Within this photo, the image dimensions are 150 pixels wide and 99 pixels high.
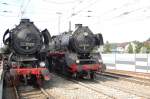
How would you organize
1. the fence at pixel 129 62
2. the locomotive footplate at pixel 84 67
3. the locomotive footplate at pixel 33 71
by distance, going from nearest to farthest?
the locomotive footplate at pixel 33 71 < the locomotive footplate at pixel 84 67 < the fence at pixel 129 62

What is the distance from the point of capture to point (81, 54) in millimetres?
16688

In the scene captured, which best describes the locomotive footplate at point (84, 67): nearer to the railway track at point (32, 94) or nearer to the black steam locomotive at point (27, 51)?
the black steam locomotive at point (27, 51)

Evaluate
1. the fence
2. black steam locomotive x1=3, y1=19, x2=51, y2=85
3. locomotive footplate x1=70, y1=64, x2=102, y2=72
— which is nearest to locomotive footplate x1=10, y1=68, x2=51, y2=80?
black steam locomotive x1=3, y1=19, x2=51, y2=85

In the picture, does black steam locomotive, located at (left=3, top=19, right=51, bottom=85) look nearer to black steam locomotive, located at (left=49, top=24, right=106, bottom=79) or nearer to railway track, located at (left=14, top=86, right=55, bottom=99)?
railway track, located at (left=14, top=86, right=55, bottom=99)

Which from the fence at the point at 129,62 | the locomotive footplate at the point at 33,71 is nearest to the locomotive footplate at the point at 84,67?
the locomotive footplate at the point at 33,71

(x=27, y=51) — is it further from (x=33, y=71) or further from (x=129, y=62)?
(x=129, y=62)

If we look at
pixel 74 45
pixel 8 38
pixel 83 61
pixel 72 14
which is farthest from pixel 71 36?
pixel 72 14

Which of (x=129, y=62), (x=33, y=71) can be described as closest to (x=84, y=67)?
(x=33, y=71)

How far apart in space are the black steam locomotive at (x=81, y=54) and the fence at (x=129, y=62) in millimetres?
5738

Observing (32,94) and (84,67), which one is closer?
(32,94)

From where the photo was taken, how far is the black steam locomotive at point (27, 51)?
13.4m

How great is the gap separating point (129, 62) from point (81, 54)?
782 centimetres

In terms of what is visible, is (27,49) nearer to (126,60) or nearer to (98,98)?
(98,98)

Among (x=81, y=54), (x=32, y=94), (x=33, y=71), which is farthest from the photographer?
(x=81, y=54)
